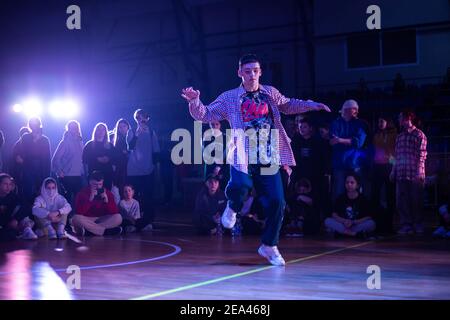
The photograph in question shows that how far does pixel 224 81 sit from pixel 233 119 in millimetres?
16482

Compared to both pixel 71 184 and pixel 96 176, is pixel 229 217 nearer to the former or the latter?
pixel 96 176

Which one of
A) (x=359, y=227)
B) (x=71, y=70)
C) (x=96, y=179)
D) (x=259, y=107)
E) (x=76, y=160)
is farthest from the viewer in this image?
(x=71, y=70)

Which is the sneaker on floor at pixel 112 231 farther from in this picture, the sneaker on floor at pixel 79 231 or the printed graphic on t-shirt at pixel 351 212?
the printed graphic on t-shirt at pixel 351 212

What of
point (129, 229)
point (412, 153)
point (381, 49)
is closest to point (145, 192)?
point (129, 229)

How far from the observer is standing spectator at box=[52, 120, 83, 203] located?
372 inches

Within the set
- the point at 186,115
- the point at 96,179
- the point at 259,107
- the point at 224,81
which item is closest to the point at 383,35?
the point at 224,81

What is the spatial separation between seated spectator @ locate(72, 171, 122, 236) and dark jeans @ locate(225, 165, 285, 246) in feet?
12.5

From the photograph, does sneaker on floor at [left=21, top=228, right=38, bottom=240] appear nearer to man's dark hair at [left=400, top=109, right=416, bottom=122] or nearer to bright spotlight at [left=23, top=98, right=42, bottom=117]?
man's dark hair at [left=400, top=109, right=416, bottom=122]

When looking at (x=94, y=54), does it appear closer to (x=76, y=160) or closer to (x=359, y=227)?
(x=76, y=160)

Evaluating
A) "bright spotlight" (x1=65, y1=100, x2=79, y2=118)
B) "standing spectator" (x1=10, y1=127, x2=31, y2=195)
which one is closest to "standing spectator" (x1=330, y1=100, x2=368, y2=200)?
"standing spectator" (x1=10, y1=127, x2=31, y2=195)

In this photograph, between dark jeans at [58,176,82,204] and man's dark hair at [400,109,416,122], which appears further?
dark jeans at [58,176,82,204]

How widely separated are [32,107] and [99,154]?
37.3 ft

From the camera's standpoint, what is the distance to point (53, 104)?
20969mm
